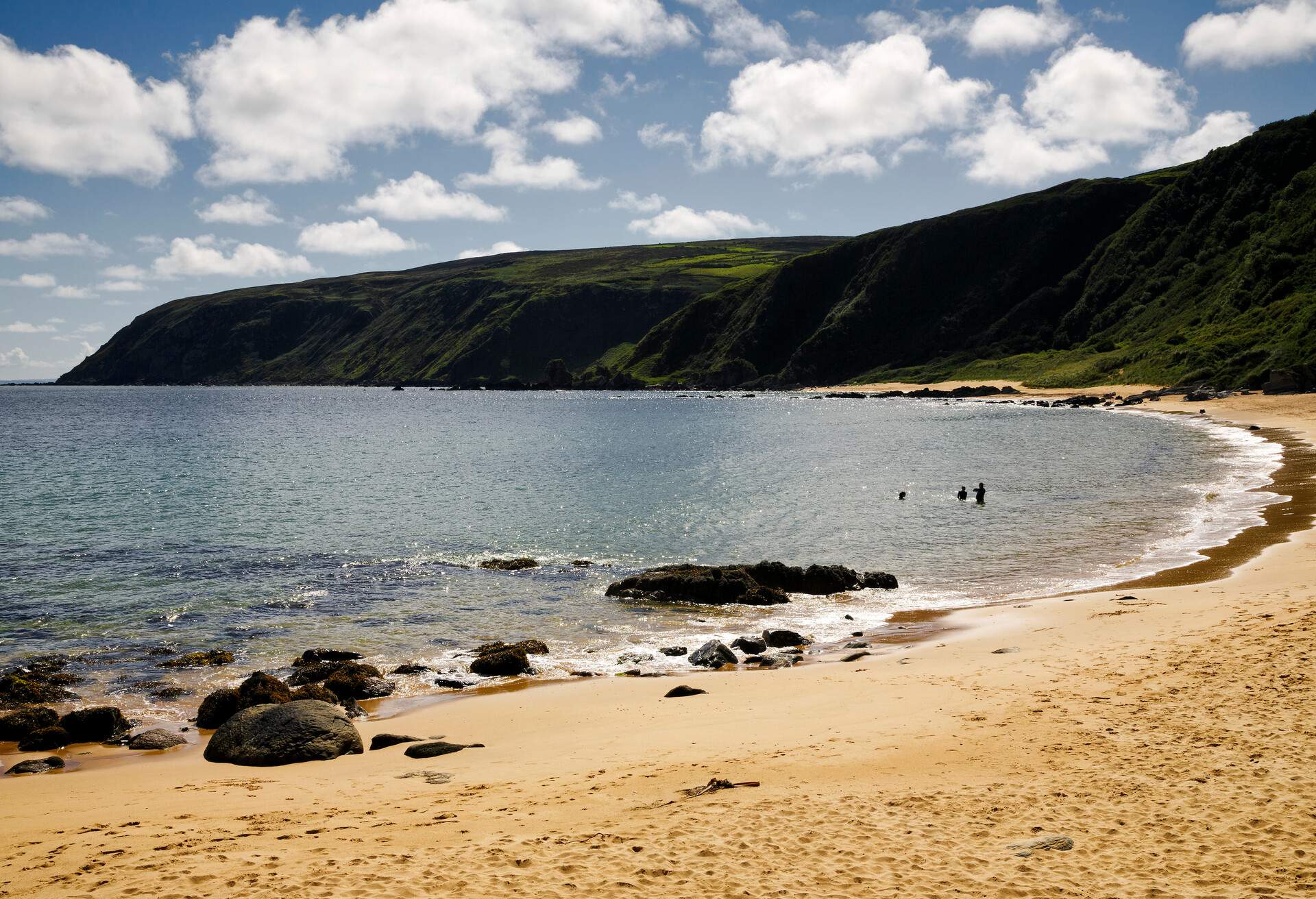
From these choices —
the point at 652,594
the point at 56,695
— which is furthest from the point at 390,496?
the point at 56,695

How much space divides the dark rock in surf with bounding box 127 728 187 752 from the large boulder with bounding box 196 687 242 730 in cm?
71

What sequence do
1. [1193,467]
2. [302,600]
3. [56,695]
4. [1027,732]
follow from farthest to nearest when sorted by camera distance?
[1193,467]
[302,600]
[56,695]
[1027,732]

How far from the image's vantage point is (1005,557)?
114ft

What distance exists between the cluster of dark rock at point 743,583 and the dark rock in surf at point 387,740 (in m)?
14.1

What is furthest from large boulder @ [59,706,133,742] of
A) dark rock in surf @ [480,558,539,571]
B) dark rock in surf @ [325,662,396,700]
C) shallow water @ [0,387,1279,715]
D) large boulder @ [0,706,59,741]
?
dark rock in surf @ [480,558,539,571]

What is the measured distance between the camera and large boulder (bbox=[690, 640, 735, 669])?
73.1 feet

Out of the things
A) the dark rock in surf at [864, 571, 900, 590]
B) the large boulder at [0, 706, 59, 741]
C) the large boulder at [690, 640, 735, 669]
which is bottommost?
the dark rock in surf at [864, 571, 900, 590]

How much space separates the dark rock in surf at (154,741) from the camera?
1738 cm

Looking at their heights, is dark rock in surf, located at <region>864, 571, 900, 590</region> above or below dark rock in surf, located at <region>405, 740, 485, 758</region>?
below

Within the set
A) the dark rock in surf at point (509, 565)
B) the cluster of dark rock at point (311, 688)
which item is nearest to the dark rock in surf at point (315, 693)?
the cluster of dark rock at point (311, 688)

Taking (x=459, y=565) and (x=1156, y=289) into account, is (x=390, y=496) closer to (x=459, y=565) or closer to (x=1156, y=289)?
(x=459, y=565)

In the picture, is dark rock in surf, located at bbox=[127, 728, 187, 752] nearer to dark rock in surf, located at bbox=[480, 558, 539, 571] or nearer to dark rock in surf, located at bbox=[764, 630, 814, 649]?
dark rock in surf, located at bbox=[764, 630, 814, 649]

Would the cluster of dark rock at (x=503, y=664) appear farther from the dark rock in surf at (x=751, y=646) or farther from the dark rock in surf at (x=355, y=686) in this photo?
the dark rock in surf at (x=751, y=646)

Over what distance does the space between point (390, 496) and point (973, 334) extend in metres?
167
